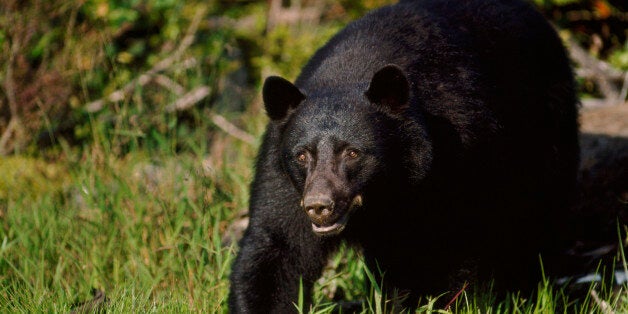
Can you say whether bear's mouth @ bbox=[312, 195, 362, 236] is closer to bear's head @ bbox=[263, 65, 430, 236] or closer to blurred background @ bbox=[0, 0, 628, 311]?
bear's head @ bbox=[263, 65, 430, 236]

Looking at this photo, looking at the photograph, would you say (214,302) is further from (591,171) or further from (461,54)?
(591,171)

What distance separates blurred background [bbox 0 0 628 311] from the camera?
449 centimetres

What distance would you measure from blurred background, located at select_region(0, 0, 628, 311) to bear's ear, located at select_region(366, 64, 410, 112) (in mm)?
1120

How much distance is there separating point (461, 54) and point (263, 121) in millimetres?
2589

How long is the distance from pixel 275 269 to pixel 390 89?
1.00 meters

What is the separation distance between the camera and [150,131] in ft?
18.9

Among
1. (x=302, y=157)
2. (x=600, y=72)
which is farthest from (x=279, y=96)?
(x=600, y=72)

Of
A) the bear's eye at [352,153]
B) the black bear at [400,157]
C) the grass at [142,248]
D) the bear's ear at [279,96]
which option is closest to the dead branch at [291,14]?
the grass at [142,248]

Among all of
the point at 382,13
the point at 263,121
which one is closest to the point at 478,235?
the point at 382,13

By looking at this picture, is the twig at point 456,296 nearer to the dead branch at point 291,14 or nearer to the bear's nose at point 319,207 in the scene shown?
the bear's nose at point 319,207

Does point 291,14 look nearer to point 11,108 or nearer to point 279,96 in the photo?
point 11,108

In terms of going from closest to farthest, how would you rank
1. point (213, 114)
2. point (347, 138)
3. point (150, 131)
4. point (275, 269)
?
point (347, 138), point (275, 269), point (150, 131), point (213, 114)

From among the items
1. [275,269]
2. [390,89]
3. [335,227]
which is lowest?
[275,269]

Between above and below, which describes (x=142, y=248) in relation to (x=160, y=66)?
above
